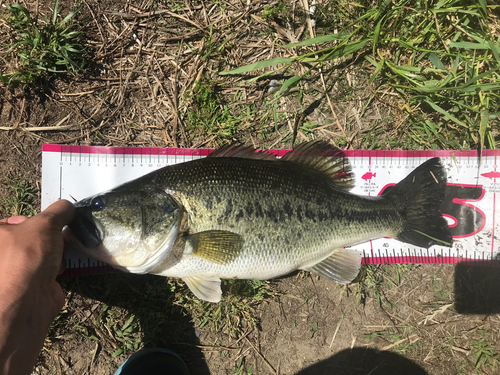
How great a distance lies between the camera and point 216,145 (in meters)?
2.90

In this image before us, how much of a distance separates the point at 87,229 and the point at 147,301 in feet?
3.44

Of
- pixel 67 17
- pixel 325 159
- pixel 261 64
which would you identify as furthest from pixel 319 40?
pixel 67 17

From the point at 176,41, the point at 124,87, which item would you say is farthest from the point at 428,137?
the point at 124,87

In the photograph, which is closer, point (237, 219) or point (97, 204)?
point (97, 204)

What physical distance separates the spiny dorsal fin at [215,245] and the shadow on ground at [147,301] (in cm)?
79

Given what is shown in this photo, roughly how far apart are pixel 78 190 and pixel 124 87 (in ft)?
3.47

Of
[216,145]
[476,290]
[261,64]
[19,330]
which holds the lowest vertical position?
[476,290]

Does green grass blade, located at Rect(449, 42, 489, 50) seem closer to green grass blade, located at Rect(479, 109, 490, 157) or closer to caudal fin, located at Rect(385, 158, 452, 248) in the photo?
green grass blade, located at Rect(479, 109, 490, 157)

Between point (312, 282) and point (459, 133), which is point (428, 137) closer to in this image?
point (459, 133)

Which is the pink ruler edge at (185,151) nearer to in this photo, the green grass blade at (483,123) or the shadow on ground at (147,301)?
the green grass blade at (483,123)

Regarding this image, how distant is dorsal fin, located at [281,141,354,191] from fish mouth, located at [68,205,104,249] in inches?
60.9

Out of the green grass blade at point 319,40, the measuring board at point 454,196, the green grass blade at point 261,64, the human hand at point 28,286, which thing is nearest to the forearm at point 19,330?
the human hand at point 28,286

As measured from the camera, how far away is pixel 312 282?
2.96 metres

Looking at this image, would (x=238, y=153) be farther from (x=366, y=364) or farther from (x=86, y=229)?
(x=366, y=364)
